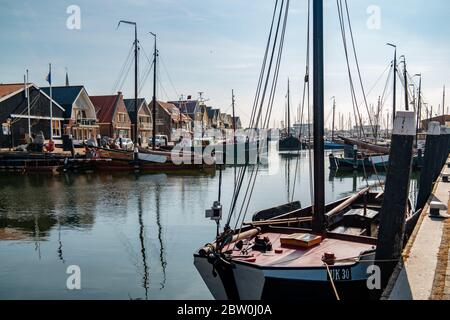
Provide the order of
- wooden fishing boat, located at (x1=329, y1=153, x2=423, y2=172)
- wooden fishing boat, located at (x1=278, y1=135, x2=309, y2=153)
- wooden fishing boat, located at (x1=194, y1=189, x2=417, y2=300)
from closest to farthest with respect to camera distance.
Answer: wooden fishing boat, located at (x1=194, y1=189, x2=417, y2=300)
wooden fishing boat, located at (x1=329, y1=153, x2=423, y2=172)
wooden fishing boat, located at (x1=278, y1=135, x2=309, y2=153)

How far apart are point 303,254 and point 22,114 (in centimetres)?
5008

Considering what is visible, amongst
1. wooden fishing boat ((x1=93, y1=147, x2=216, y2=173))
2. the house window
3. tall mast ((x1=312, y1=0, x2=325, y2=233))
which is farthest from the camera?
the house window

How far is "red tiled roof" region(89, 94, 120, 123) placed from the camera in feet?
220

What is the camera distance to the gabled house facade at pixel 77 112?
5806 cm

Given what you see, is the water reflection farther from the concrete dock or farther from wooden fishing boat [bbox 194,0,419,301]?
the concrete dock

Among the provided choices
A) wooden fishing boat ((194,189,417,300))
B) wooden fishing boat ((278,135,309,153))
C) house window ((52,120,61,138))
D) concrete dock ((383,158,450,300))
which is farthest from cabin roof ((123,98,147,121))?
concrete dock ((383,158,450,300))

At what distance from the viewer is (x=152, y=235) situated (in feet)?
58.2

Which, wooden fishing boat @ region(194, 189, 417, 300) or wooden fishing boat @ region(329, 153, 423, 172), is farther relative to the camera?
wooden fishing boat @ region(329, 153, 423, 172)

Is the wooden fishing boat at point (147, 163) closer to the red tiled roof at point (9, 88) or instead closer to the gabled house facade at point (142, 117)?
the red tiled roof at point (9, 88)

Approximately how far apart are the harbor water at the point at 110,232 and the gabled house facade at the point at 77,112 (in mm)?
23184

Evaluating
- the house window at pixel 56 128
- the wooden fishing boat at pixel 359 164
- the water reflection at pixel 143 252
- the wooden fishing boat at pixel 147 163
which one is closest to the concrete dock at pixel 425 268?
the water reflection at pixel 143 252

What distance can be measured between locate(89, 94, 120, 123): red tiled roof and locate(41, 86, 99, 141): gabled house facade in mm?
3443
